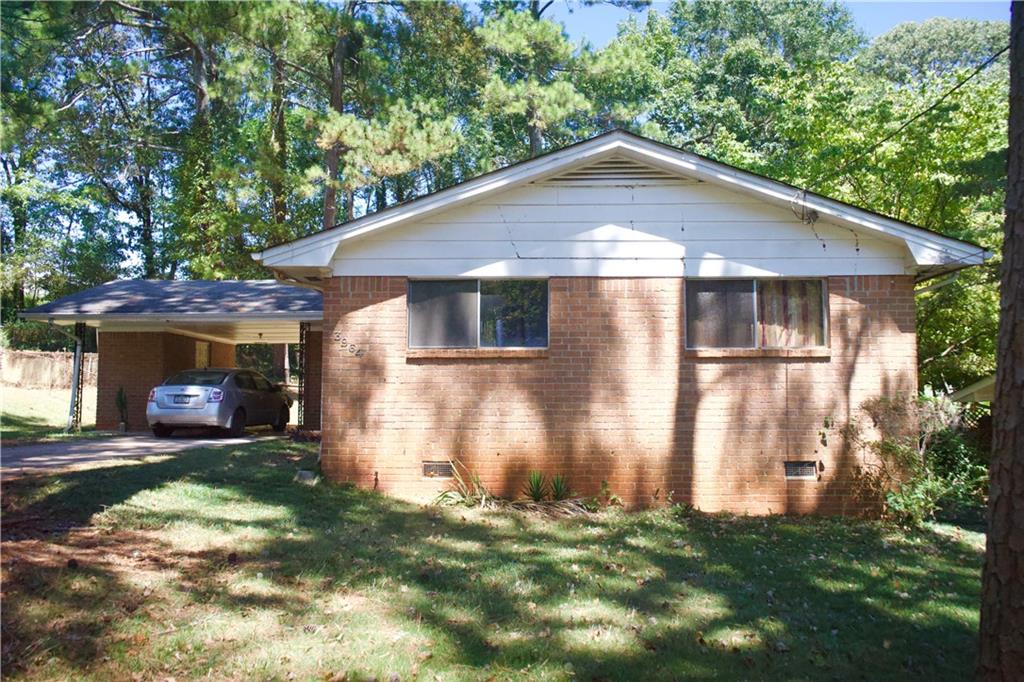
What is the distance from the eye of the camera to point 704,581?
6.62 m

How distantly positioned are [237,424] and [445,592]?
1148 cm

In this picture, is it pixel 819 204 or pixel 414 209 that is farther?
pixel 414 209

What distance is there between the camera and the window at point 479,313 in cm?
1002

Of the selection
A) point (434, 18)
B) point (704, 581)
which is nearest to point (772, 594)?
point (704, 581)

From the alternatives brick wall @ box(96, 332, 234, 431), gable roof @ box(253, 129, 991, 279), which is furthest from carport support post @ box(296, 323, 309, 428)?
gable roof @ box(253, 129, 991, 279)

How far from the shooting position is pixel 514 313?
10.1m

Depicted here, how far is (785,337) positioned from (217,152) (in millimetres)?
23218

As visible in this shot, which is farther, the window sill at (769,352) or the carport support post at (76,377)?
the carport support post at (76,377)

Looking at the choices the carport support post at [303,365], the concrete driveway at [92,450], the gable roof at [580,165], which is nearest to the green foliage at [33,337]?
the carport support post at [303,365]

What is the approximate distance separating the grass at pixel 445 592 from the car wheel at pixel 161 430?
6737 mm

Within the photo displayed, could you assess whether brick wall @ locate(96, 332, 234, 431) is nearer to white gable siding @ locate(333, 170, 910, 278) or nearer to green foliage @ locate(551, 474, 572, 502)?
white gable siding @ locate(333, 170, 910, 278)

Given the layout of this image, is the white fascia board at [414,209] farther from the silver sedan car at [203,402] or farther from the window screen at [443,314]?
the silver sedan car at [203,402]

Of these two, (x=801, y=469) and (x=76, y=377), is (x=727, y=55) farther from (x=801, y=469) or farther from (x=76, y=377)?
(x=76, y=377)

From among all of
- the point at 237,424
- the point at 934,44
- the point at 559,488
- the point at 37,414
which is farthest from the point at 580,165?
the point at 934,44
